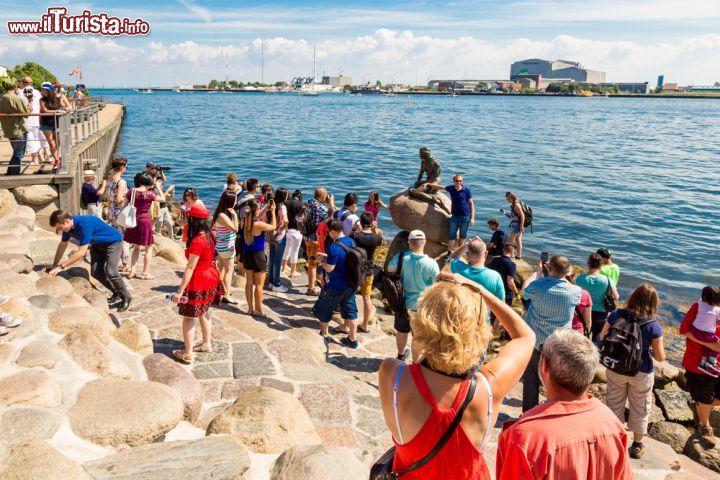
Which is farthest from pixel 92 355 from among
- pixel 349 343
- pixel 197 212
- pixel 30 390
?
pixel 349 343

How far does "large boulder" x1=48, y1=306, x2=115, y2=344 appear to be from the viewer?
18.9ft

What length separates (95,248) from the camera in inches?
283

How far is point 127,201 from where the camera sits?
855 centimetres

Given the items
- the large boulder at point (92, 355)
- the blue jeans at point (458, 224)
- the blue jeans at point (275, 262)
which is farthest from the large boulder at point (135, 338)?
the blue jeans at point (458, 224)

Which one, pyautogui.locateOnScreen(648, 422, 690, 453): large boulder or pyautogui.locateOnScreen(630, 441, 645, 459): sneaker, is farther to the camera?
pyautogui.locateOnScreen(648, 422, 690, 453): large boulder

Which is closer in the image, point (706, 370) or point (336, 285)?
point (706, 370)

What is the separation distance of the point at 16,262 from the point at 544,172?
30859 mm

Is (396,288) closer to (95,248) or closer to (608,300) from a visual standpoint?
(608,300)

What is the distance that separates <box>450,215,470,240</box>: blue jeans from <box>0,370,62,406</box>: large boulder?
9.79m

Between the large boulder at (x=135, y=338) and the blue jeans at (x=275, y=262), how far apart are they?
3.87m

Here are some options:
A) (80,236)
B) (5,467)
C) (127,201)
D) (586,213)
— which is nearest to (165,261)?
(127,201)

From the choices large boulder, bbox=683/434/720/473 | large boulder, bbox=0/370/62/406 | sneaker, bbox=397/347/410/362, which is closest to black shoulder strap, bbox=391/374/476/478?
large boulder, bbox=0/370/62/406

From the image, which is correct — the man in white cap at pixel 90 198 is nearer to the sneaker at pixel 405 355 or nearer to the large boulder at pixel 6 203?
the large boulder at pixel 6 203

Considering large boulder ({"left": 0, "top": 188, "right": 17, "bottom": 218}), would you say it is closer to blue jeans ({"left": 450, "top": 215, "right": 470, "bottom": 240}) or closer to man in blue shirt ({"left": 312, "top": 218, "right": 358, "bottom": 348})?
man in blue shirt ({"left": 312, "top": 218, "right": 358, "bottom": 348})
